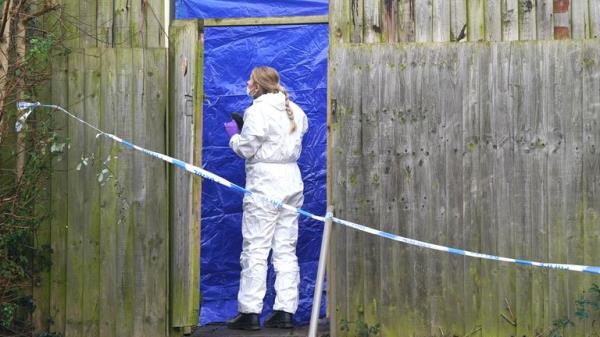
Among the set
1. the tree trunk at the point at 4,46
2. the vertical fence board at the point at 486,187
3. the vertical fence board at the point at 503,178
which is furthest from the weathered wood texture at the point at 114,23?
the vertical fence board at the point at 503,178

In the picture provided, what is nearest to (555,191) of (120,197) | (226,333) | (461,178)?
(461,178)

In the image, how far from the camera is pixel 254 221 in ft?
23.8

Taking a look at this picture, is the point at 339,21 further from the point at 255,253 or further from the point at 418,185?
the point at 255,253

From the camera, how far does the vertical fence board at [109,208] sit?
23.2ft

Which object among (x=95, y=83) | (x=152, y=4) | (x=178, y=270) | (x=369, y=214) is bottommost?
(x=178, y=270)

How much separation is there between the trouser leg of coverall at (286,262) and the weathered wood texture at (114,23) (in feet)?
5.67

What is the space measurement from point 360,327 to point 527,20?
2623 mm

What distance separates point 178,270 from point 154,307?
1.11 ft

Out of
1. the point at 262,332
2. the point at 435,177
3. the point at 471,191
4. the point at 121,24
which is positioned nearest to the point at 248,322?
the point at 262,332

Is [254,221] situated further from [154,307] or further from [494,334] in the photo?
[494,334]

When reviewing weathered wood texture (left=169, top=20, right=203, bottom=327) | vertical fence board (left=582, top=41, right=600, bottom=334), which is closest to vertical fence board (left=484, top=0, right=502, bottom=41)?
vertical fence board (left=582, top=41, right=600, bottom=334)

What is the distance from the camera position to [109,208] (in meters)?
7.11

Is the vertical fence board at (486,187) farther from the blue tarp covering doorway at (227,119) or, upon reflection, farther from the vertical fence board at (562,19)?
the blue tarp covering doorway at (227,119)

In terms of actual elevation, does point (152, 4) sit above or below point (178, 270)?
above
